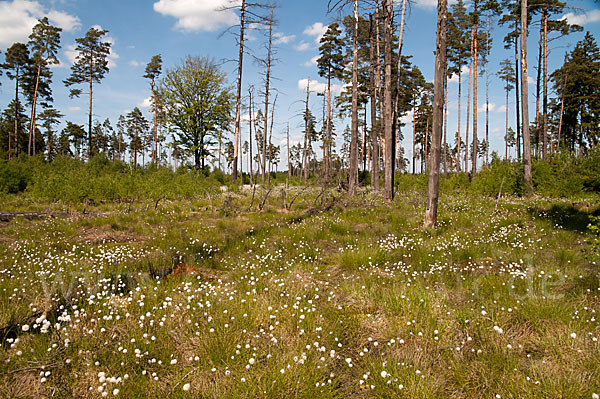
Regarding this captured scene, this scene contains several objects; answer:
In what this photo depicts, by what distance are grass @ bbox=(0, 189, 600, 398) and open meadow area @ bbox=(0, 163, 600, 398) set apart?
20 mm

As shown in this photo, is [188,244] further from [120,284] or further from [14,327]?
[14,327]

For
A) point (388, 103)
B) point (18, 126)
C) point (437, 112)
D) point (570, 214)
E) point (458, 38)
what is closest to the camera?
point (570, 214)

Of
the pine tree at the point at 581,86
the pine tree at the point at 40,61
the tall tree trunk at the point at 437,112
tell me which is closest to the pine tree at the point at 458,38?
the pine tree at the point at 581,86

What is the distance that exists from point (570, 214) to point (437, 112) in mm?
4948

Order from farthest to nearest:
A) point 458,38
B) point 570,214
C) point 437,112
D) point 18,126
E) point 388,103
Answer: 1. point 18,126
2. point 458,38
3. point 388,103
4. point 437,112
5. point 570,214

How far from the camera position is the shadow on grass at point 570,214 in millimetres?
7198

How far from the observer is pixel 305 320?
3391 millimetres

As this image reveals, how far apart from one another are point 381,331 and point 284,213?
810cm

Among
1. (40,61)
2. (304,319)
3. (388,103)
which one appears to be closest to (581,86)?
(388,103)

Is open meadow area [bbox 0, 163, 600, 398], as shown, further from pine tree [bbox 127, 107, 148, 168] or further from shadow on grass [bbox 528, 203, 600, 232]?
pine tree [bbox 127, 107, 148, 168]

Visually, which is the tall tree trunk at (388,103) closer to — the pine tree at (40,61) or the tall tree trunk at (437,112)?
the tall tree trunk at (437,112)

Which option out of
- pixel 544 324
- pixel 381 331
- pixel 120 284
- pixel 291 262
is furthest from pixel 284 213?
pixel 544 324

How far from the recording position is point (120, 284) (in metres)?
4.35

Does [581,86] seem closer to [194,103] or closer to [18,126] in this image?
[194,103]
